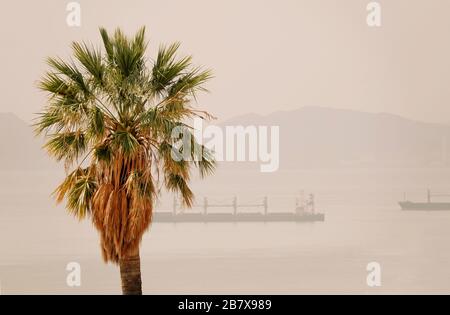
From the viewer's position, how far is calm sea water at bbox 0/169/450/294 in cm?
3209

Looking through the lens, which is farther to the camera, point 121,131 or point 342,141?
point 342,141

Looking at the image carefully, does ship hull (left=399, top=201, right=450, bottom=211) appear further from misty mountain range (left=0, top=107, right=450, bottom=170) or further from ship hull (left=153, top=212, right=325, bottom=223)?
ship hull (left=153, top=212, right=325, bottom=223)

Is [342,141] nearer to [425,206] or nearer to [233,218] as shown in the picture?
[425,206]

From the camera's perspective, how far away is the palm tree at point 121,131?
9953 mm

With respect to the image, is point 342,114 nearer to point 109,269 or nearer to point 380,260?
point 380,260

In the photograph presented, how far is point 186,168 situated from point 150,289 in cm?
2380

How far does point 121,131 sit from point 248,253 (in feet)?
120

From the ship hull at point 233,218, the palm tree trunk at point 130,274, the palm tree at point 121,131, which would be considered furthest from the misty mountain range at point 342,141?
the palm tree trunk at point 130,274

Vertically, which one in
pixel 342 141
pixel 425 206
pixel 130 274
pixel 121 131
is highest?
pixel 342 141

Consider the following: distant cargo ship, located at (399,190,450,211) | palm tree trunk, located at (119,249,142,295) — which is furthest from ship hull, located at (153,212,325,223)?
palm tree trunk, located at (119,249,142,295)

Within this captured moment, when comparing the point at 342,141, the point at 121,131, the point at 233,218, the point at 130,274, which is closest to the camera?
the point at 121,131

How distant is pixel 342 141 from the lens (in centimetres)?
8988

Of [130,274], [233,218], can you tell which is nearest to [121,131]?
[130,274]

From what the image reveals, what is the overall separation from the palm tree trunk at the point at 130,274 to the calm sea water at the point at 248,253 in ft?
9.45
